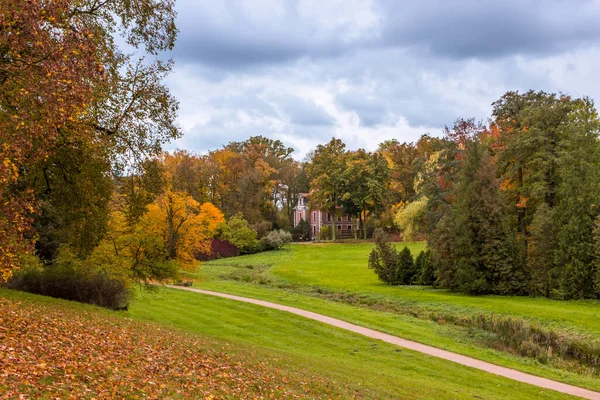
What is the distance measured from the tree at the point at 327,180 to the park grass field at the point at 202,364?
50.1 meters

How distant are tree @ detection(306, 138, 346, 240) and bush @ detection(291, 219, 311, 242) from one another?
8.07 m

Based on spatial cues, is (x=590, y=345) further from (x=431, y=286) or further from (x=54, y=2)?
(x=54, y=2)

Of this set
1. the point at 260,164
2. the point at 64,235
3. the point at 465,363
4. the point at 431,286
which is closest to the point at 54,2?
the point at 64,235

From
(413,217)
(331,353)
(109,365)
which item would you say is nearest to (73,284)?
(331,353)

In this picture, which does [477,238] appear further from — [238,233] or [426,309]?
[238,233]

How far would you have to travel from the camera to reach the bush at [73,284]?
17578 mm

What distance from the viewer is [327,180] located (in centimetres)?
7000

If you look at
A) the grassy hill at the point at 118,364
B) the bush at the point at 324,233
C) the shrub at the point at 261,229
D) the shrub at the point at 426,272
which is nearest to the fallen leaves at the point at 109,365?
the grassy hill at the point at 118,364

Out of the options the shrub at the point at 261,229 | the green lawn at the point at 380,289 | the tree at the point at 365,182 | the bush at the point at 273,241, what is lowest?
the green lawn at the point at 380,289

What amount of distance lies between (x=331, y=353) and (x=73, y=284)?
9295 millimetres

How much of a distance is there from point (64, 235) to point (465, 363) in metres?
13.1

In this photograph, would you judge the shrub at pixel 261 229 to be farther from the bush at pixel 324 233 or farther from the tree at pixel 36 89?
the tree at pixel 36 89

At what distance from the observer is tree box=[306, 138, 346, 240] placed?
6989 cm

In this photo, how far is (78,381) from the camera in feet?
22.8
